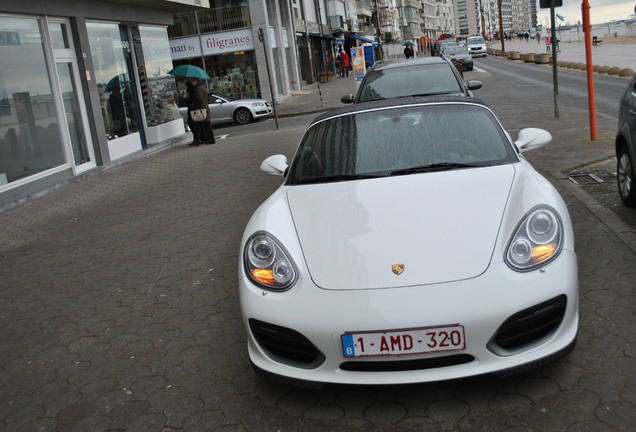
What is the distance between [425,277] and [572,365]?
1017 mm

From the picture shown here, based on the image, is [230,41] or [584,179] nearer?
[584,179]

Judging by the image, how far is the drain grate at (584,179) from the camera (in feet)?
24.5

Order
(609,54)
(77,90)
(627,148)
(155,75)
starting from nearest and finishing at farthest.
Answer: (627,148)
(77,90)
(155,75)
(609,54)

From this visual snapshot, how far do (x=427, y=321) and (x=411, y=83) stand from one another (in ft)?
21.6

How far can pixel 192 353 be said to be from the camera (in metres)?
3.96

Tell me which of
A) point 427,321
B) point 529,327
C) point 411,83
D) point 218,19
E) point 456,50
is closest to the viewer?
point 427,321

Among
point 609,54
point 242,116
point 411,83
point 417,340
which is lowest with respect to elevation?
point 417,340

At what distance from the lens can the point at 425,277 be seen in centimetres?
301

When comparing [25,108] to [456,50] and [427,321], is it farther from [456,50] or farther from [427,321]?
[456,50]

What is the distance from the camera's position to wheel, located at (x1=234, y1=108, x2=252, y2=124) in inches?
890

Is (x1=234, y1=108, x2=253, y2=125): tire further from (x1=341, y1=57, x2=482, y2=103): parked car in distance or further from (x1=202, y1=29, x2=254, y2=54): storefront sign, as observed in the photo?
(x1=341, y1=57, x2=482, y2=103): parked car in distance

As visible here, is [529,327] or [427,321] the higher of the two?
[427,321]

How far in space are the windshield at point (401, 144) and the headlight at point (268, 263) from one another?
2.66ft

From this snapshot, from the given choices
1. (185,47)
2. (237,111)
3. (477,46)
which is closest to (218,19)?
(185,47)
